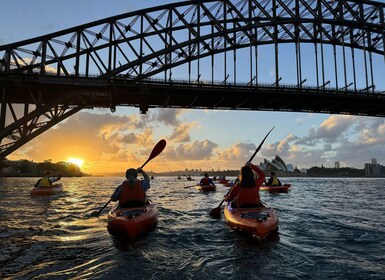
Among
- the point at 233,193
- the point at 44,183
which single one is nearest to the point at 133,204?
the point at 233,193

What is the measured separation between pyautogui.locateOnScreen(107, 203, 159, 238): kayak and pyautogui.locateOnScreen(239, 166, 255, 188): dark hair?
3107 mm

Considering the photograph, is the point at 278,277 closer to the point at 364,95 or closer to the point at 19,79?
the point at 19,79

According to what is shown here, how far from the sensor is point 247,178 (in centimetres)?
938

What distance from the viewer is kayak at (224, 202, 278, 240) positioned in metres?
8.23

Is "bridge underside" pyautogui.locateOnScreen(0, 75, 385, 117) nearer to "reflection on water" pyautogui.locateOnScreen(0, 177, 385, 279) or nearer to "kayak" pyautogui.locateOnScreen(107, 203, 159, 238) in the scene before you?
"reflection on water" pyautogui.locateOnScreen(0, 177, 385, 279)

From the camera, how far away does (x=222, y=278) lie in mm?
5773

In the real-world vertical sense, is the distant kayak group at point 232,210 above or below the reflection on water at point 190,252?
above

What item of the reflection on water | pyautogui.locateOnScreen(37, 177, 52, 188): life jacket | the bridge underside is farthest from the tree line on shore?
the reflection on water

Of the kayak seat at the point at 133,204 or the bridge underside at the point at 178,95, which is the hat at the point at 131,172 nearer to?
the kayak seat at the point at 133,204

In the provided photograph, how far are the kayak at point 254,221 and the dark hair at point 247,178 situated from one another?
0.72 meters

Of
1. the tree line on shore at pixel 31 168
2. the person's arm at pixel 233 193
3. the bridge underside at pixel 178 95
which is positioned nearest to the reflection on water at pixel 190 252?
the person's arm at pixel 233 193

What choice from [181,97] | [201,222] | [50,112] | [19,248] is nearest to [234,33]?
[181,97]

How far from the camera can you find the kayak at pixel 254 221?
8.23 metres

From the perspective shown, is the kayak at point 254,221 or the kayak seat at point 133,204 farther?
the kayak seat at point 133,204
